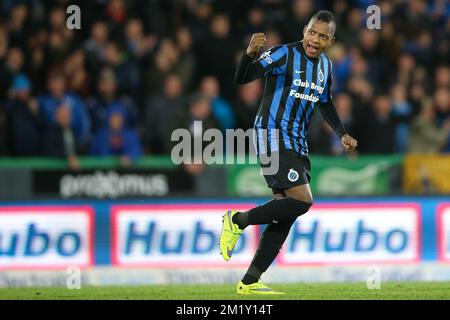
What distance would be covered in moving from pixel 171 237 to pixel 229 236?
2.97m

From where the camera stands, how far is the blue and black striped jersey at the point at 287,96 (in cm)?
805

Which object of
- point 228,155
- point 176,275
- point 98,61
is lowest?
point 176,275

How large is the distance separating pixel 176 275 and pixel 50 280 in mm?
1338

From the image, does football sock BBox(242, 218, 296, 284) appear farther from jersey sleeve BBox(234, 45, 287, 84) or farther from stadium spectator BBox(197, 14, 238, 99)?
stadium spectator BBox(197, 14, 238, 99)

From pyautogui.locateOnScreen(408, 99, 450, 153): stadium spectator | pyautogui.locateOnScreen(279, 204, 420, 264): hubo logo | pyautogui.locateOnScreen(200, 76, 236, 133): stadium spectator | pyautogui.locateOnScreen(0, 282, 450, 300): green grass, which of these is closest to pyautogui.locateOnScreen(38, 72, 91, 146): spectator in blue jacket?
pyautogui.locateOnScreen(200, 76, 236, 133): stadium spectator

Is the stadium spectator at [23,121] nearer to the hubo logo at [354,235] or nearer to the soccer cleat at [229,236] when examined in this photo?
the hubo logo at [354,235]

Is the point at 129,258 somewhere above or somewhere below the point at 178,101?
below

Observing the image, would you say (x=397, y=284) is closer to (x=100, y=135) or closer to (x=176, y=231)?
(x=176, y=231)

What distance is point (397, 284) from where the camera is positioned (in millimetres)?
9703

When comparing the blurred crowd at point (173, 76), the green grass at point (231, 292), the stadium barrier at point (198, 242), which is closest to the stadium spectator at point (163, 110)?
the blurred crowd at point (173, 76)

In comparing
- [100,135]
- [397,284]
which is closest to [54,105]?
[100,135]

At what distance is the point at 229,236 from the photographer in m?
8.34

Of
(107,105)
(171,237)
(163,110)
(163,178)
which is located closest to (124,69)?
(107,105)
